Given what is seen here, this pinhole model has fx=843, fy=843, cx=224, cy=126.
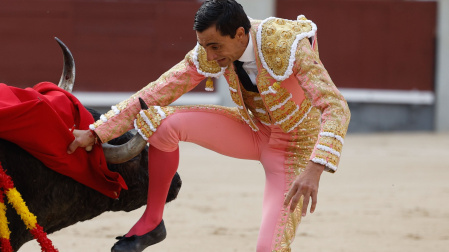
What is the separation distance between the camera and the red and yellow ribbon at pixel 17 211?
2.42 metres

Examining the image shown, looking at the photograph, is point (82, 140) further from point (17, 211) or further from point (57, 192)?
point (17, 211)

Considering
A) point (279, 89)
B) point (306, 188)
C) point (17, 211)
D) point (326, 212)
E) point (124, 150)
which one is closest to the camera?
point (306, 188)

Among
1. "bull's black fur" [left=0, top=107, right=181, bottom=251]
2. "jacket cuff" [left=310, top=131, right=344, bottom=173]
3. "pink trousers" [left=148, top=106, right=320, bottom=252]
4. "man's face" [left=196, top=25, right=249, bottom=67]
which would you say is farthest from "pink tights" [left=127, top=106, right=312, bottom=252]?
"jacket cuff" [left=310, top=131, right=344, bottom=173]

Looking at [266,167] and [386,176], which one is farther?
[386,176]

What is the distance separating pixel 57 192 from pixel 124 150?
25cm

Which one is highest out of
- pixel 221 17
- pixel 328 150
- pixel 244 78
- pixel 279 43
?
pixel 221 17

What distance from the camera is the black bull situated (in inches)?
101

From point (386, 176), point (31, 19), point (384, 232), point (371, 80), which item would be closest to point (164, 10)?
point (31, 19)

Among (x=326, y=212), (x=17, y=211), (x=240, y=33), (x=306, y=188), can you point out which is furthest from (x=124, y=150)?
(x=326, y=212)

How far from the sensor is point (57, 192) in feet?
8.89

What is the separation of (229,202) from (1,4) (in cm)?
455

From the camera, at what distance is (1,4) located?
877 cm

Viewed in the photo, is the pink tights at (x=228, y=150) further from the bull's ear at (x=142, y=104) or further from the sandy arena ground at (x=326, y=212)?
the sandy arena ground at (x=326, y=212)

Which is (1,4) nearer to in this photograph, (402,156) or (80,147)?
(402,156)
